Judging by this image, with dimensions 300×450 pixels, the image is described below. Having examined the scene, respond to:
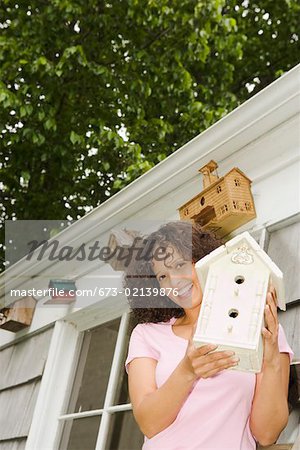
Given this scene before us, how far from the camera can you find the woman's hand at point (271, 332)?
129cm

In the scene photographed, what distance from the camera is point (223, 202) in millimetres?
2057

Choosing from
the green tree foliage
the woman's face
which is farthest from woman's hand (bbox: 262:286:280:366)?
the green tree foliage

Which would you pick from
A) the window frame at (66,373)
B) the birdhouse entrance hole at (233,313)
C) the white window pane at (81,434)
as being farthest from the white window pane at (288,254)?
the white window pane at (81,434)

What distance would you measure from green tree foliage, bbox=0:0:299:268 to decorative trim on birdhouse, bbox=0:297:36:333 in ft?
5.52

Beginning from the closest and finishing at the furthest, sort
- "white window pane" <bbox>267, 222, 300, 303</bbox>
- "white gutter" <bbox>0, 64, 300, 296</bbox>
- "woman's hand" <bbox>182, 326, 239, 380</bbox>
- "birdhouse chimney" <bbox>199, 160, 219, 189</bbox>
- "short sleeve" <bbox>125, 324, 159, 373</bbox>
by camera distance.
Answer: "woman's hand" <bbox>182, 326, 239, 380</bbox> → "short sleeve" <bbox>125, 324, 159, 373</bbox> → "white window pane" <bbox>267, 222, 300, 303</bbox> → "white gutter" <bbox>0, 64, 300, 296</bbox> → "birdhouse chimney" <bbox>199, 160, 219, 189</bbox>

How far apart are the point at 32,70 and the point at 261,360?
3.93 metres

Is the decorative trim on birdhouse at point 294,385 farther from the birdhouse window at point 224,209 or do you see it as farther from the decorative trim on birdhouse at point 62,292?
the decorative trim on birdhouse at point 62,292

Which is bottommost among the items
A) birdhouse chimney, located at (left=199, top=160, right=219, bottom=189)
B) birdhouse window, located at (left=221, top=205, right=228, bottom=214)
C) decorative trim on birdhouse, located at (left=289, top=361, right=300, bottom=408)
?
decorative trim on birdhouse, located at (left=289, top=361, right=300, bottom=408)

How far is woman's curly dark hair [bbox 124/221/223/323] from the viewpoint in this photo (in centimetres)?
167

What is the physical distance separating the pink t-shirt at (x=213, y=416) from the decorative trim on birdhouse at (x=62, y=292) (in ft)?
5.09

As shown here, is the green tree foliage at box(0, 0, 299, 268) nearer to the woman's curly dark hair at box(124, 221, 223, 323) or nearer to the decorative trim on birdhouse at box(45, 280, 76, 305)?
the decorative trim on birdhouse at box(45, 280, 76, 305)

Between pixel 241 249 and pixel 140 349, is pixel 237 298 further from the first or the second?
pixel 140 349

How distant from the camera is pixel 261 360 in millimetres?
1302

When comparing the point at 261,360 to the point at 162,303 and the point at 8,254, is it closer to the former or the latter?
the point at 162,303
